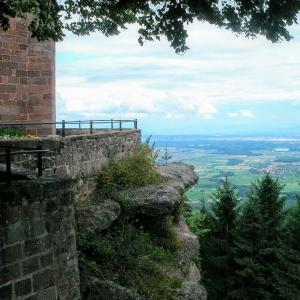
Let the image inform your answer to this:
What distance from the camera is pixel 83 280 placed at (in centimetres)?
1254

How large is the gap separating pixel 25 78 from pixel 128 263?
879cm

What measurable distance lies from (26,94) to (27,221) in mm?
11779

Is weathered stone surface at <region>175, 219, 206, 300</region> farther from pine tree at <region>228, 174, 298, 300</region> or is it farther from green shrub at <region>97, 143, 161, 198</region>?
pine tree at <region>228, 174, 298, 300</region>

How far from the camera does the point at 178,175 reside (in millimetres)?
21891

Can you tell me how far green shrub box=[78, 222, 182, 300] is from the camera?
13.7m

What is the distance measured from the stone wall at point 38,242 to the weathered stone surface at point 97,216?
Result: 3.80m

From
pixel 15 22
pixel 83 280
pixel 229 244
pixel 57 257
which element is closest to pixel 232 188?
pixel 229 244

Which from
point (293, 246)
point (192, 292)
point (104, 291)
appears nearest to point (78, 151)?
point (104, 291)

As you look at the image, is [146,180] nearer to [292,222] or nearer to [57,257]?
[57,257]

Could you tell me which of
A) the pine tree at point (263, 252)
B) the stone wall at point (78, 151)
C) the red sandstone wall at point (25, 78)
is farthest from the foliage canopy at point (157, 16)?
Answer: the pine tree at point (263, 252)

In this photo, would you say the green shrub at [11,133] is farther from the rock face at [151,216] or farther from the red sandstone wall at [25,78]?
the rock face at [151,216]

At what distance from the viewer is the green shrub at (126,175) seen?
17430 mm

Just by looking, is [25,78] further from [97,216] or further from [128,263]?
[128,263]

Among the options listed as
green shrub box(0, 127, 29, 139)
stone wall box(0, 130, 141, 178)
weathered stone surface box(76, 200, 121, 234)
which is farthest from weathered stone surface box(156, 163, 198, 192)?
green shrub box(0, 127, 29, 139)
